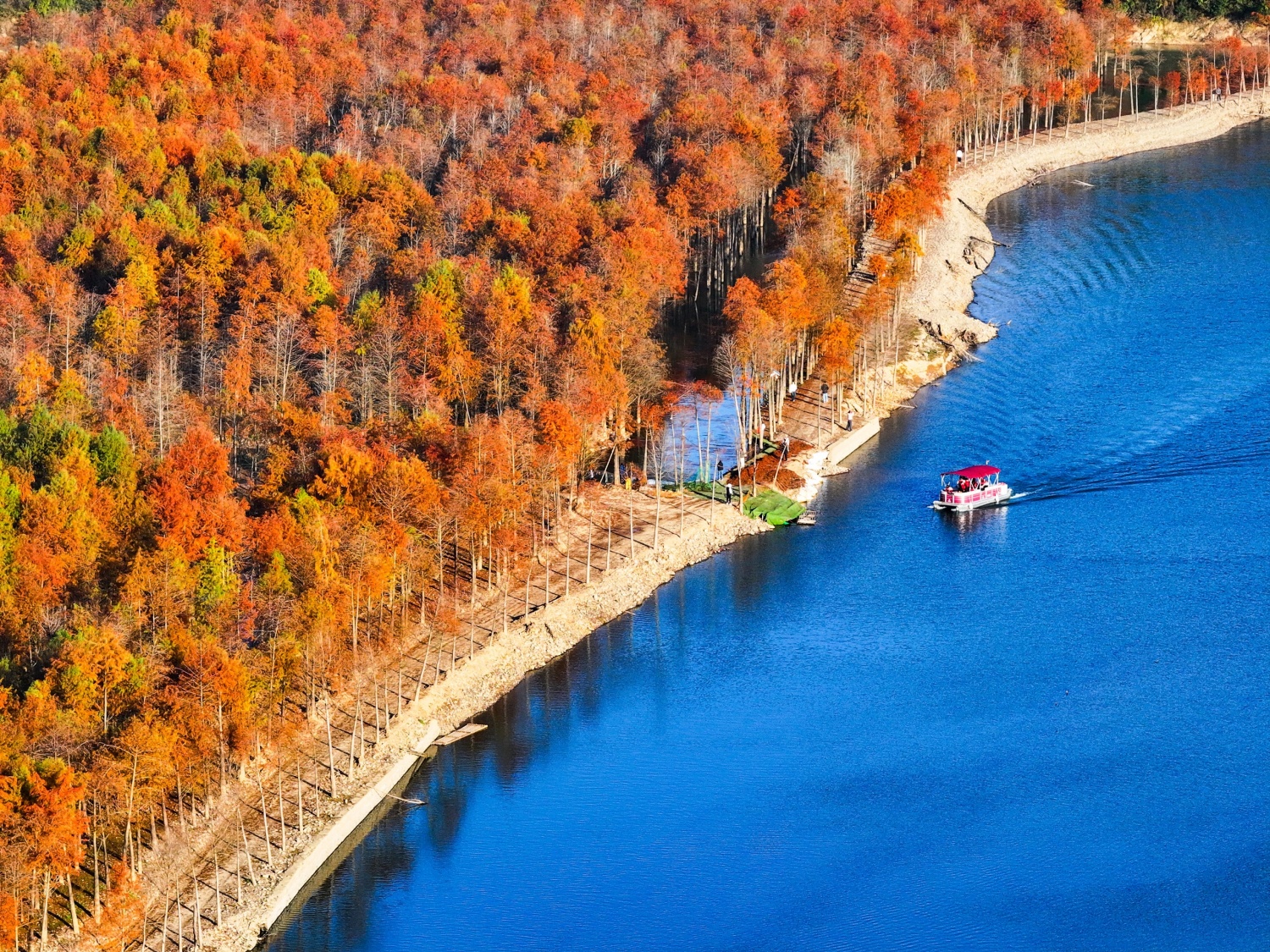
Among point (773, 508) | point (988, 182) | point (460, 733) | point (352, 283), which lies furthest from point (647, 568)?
point (988, 182)

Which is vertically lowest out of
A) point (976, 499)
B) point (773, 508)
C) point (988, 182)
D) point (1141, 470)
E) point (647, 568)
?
point (647, 568)

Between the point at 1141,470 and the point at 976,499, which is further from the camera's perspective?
the point at 1141,470

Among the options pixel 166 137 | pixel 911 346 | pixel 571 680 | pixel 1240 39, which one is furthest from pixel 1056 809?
pixel 1240 39

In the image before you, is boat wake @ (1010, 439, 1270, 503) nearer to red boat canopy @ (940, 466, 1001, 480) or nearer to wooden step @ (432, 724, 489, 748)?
red boat canopy @ (940, 466, 1001, 480)

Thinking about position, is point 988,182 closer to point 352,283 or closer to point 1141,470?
point 352,283

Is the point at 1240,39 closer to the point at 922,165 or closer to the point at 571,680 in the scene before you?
the point at 922,165

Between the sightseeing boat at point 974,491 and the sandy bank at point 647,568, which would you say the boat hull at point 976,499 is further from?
the sandy bank at point 647,568

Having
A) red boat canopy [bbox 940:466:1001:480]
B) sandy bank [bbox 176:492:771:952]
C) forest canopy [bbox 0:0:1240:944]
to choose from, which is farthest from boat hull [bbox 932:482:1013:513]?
forest canopy [bbox 0:0:1240:944]
